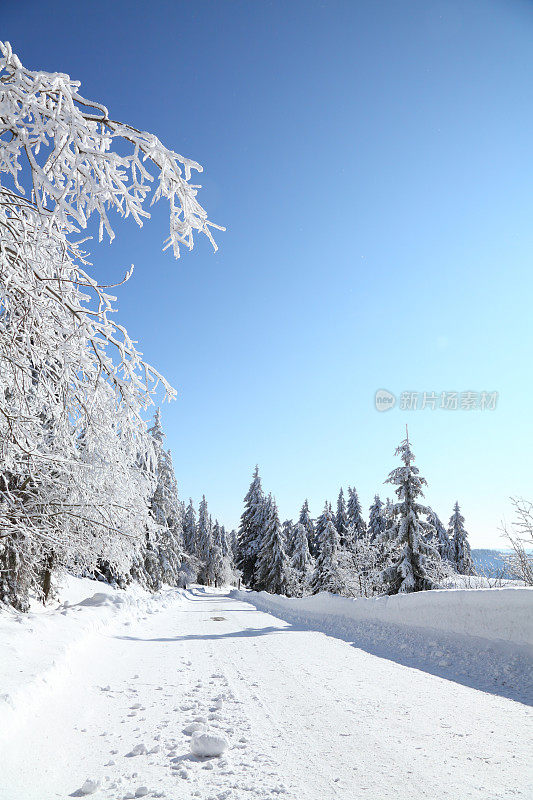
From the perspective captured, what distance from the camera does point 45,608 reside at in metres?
17.5

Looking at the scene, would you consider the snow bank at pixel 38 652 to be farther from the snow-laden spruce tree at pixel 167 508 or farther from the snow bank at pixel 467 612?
the snow-laden spruce tree at pixel 167 508

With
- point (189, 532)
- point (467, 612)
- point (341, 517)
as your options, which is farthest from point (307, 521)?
point (467, 612)

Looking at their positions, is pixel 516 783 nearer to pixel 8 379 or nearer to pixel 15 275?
pixel 15 275

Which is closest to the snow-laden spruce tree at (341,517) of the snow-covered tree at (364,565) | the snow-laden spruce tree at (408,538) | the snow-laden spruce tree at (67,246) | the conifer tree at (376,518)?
the conifer tree at (376,518)

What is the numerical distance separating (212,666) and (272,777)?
12.9ft

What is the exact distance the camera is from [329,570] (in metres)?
33.0

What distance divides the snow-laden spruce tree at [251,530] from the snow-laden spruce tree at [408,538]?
23.3 m

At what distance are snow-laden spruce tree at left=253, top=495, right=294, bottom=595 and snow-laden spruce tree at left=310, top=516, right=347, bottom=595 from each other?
4.03 m

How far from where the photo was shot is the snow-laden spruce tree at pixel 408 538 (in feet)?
64.4

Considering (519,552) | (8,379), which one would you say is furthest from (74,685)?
(519,552)

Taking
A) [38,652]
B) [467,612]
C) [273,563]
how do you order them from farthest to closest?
1. [273,563]
2. [467,612]
3. [38,652]

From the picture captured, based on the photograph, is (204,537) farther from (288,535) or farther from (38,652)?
(38,652)

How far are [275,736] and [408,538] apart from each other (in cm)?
1862

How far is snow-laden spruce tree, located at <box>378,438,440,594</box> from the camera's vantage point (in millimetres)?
19625
